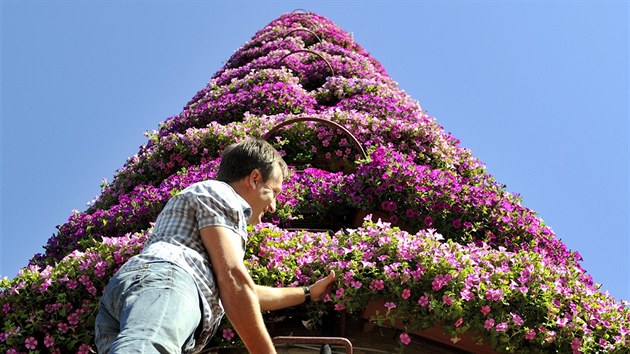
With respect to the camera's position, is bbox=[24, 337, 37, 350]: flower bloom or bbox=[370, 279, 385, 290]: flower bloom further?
bbox=[24, 337, 37, 350]: flower bloom

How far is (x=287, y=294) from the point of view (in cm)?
410

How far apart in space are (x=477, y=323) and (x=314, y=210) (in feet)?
10.5

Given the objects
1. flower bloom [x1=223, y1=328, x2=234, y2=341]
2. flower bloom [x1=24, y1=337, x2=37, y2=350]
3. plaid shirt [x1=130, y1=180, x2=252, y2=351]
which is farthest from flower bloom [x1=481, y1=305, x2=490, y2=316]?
flower bloom [x1=24, y1=337, x2=37, y2=350]

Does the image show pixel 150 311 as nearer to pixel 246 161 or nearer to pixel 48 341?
pixel 246 161

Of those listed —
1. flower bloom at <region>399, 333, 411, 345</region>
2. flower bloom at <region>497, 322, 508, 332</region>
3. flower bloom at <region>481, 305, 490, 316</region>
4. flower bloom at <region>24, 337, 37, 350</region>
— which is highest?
flower bloom at <region>481, 305, 490, 316</region>

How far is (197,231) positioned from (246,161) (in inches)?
20.2

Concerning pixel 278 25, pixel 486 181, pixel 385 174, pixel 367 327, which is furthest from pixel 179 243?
pixel 278 25

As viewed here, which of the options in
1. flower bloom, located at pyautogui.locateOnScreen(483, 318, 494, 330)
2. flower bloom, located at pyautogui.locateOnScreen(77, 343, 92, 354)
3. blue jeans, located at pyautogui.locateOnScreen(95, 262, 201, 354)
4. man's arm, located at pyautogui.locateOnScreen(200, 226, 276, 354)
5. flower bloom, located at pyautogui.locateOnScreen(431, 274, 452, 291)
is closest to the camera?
blue jeans, located at pyautogui.locateOnScreen(95, 262, 201, 354)

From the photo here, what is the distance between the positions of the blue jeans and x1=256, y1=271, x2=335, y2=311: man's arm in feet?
3.14

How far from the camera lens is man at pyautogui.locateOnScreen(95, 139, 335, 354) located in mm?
2625

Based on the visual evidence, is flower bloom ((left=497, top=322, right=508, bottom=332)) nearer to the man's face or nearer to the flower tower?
the flower tower

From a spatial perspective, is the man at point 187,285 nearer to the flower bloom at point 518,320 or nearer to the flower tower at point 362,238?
the flower tower at point 362,238

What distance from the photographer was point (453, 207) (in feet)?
A: 23.3

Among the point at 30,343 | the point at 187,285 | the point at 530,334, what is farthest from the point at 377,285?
the point at 30,343
